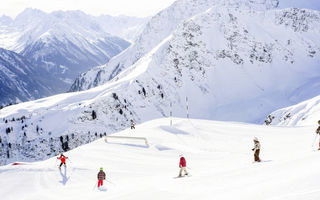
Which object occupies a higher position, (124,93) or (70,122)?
(124,93)

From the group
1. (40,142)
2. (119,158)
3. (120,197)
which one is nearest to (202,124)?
(119,158)

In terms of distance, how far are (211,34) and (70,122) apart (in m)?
98.0

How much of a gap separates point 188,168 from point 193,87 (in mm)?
145529

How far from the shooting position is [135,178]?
81.6ft

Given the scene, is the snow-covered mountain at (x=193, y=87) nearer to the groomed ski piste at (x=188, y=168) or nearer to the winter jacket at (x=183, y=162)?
the groomed ski piste at (x=188, y=168)

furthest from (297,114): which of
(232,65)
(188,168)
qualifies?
(188,168)

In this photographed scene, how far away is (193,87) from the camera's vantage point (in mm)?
169125

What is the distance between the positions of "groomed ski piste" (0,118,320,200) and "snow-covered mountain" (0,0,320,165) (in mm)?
88577

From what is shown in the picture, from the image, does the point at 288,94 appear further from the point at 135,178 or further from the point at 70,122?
the point at 135,178

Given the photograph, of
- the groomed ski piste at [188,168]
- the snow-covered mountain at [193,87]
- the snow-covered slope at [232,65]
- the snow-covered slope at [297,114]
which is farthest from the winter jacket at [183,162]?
the snow-covered slope at [232,65]

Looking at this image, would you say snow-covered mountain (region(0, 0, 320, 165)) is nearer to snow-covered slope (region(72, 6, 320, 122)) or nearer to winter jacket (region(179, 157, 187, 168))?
snow-covered slope (region(72, 6, 320, 122))

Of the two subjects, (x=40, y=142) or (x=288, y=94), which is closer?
(x=40, y=142)

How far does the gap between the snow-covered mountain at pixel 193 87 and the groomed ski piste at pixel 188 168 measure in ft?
291

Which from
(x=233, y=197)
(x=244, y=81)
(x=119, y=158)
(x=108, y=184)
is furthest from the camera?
(x=244, y=81)
